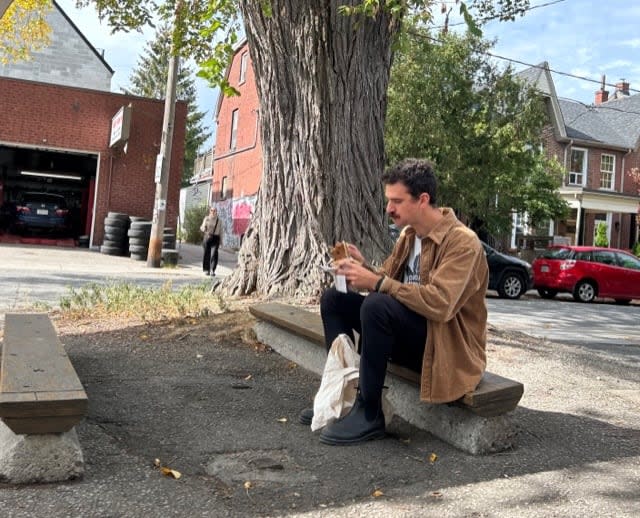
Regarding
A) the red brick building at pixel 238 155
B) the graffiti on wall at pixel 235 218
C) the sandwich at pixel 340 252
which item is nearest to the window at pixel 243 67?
the red brick building at pixel 238 155

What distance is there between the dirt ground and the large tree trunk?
6.46ft

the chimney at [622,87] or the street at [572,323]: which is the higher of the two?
the chimney at [622,87]

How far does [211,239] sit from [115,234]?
5736mm

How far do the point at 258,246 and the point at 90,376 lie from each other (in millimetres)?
3084

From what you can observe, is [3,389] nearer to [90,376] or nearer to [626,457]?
[90,376]

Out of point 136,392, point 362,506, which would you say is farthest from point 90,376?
point 362,506

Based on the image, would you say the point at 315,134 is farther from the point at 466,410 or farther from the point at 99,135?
the point at 99,135

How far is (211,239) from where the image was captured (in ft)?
51.9

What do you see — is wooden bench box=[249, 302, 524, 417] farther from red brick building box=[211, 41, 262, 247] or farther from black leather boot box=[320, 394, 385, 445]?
red brick building box=[211, 41, 262, 247]

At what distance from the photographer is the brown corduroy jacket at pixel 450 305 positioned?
10.5 ft

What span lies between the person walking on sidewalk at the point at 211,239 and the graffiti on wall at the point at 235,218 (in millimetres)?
14139

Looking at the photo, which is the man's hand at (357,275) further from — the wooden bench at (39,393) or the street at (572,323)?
the street at (572,323)

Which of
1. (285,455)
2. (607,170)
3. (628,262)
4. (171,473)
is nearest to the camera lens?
(171,473)

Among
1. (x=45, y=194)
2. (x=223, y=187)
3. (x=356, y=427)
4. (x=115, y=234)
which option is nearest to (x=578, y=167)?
(x=223, y=187)
